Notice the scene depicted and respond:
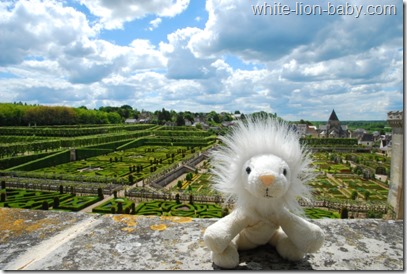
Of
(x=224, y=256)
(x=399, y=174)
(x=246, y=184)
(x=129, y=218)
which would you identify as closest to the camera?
(x=224, y=256)

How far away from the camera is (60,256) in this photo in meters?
2.42

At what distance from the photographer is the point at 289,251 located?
8.06 ft

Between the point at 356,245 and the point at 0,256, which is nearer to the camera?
the point at 0,256

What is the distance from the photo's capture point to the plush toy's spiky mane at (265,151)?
262 cm

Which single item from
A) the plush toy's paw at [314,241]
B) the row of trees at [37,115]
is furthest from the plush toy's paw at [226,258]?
the row of trees at [37,115]

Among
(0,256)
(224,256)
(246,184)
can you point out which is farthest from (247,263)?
(0,256)

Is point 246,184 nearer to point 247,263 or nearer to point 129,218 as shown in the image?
point 247,263

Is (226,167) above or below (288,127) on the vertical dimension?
below

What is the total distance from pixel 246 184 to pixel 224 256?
59cm

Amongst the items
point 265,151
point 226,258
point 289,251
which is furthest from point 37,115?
point 289,251

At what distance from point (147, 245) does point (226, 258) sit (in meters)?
0.70

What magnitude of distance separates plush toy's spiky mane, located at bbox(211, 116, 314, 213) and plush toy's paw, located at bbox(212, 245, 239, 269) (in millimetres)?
462

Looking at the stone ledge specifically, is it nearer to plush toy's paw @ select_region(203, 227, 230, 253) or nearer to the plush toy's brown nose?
plush toy's paw @ select_region(203, 227, 230, 253)

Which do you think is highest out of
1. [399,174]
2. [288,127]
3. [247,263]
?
[288,127]
